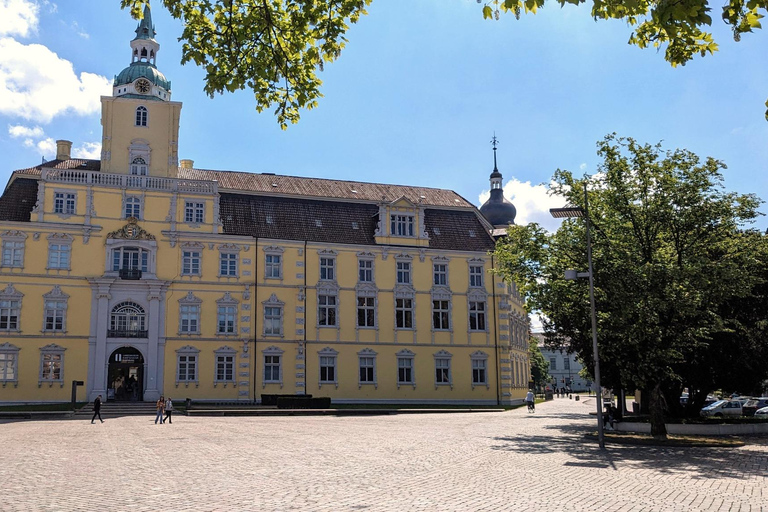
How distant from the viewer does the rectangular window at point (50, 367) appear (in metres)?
46.6

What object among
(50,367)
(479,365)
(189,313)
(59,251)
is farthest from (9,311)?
(479,365)

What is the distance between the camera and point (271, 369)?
51406 millimetres

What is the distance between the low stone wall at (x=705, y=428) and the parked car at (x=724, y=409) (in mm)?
15662

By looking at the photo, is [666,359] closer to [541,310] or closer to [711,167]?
[541,310]

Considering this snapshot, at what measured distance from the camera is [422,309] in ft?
180

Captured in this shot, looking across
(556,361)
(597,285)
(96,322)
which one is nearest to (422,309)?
(96,322)

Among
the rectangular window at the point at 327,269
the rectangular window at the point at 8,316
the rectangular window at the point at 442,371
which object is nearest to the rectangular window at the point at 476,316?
the rectangular window at the point at 442,371

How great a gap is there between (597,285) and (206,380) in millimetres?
29918

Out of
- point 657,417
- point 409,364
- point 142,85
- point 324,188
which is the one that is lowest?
point 657,417

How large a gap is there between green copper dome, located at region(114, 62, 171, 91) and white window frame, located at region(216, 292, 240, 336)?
55.5 feet

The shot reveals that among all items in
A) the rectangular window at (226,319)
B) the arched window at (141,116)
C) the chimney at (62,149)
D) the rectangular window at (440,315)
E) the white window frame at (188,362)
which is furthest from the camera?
the rectangular window at (440,315)

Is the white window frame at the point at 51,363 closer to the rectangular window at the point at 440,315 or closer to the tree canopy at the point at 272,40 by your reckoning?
the rectangular window at the point at 440,315

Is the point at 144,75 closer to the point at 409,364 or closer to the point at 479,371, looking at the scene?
the point at 409,364

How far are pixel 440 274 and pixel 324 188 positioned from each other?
38.1ft
